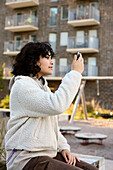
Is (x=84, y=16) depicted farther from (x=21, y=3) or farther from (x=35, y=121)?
(x=35, y=121)

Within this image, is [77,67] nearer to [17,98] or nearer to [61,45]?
[17,98]

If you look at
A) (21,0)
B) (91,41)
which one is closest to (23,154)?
(91,41)

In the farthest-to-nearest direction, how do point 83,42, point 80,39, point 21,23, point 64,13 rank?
point 21,23
point 64,13
point 80,39
point 83,42

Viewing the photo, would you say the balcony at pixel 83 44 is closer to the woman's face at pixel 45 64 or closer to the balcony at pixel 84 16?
the balcony at pixel 84 16

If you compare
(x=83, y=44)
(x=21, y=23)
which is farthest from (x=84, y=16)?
(x=21, y=23)

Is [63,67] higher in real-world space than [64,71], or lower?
higher

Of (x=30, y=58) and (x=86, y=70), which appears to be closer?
(x=30, y=58)

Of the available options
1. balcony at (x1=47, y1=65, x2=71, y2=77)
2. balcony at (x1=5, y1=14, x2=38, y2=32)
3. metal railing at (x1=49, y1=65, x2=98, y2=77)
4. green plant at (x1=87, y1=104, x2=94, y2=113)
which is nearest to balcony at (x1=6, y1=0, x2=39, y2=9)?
balcony at (x1=5, y1=14, x2=38, y2=32)

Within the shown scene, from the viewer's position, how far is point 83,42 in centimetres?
2628

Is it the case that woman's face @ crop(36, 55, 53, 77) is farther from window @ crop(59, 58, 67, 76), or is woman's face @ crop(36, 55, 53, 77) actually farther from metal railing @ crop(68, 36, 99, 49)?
window @ crop(59, 58, 67, 76)

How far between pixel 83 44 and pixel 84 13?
8.93 feet

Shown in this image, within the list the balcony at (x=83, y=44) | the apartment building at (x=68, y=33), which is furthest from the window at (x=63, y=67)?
the balcony at (x=83, y=44)

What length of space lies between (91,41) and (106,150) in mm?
17643

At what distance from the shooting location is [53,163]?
2.18 m
